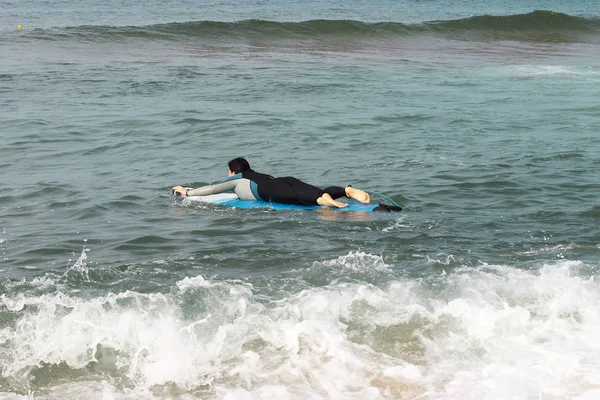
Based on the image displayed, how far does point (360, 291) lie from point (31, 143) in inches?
356

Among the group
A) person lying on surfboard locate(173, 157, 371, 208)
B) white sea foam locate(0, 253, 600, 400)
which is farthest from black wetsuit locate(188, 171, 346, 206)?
white sea foam locate(0, 253, 600, 400)

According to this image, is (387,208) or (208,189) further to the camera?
(208,189)

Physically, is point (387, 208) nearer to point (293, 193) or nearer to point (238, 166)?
point (293, 193)

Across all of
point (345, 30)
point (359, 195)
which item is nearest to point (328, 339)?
point (359, 195)

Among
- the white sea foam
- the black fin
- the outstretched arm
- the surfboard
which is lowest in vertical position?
the white sea foam

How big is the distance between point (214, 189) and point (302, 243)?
2182 millimetres

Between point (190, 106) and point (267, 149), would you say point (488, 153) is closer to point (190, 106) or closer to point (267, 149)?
point (267, 149)

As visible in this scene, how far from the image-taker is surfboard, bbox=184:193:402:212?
1003cm

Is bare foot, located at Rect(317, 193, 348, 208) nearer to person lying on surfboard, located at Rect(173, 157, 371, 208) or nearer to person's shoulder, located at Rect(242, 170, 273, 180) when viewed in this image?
person lying on surfboard, located at Rect(173, 157, 371, 208)

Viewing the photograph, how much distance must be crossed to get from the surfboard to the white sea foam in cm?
242

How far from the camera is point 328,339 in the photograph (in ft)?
21.2

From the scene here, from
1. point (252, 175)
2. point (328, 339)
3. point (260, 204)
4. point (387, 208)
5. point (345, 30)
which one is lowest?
point (328, 339)

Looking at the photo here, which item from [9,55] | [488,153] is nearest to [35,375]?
[488,153]

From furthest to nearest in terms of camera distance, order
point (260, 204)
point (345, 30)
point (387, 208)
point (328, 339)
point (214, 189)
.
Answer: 1. point (345, 30)
2. point (214, 189)
3. point (260, 204)
4. point (387, 208)
5. point (328, 339)
